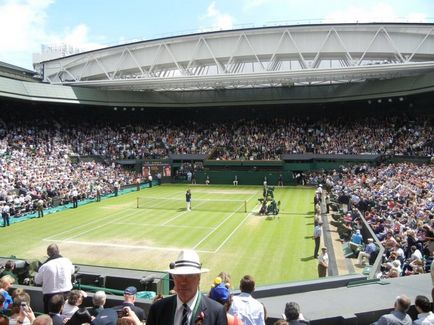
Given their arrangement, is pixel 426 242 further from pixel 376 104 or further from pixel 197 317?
pixel 376 104

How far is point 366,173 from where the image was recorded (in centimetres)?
3716

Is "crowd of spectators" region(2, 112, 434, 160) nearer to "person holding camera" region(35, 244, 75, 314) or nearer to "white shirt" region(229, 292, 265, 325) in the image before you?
"person holding camera" region(35, 244, 75, 314)

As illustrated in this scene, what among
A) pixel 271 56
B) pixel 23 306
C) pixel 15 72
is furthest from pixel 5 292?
pixel 15 72

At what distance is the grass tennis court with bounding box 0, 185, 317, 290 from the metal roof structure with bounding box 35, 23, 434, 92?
13747mm

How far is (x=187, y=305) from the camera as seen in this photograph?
3359mm

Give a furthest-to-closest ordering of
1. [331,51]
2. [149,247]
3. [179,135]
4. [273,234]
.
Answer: [179,135]
[331,51]
[273,234]
[149,247]

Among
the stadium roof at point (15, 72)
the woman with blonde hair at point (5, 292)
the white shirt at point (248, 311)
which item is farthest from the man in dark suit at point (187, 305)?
the stadium roof at point (15, 72)

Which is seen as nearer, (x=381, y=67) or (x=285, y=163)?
(x=381, y=67)

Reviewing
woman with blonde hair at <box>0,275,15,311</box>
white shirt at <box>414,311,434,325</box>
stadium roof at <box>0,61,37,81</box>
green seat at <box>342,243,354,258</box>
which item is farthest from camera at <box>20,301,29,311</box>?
stadium roof at <box>0,61,37,81</box>

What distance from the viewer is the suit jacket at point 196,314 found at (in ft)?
10.8

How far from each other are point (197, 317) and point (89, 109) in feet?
182

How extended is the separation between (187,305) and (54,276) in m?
5.91

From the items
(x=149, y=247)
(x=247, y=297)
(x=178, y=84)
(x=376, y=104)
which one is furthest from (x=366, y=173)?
(x=247, y=297)

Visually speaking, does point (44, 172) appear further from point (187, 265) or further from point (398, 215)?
point (187, 265)
